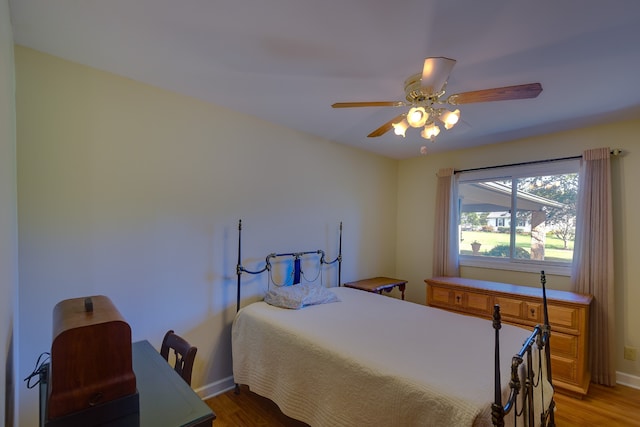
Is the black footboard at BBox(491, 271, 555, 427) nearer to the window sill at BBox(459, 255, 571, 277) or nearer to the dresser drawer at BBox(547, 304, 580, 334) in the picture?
the dresser drawer at BBox(547, 304, 580, 334)

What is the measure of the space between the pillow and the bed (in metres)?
0.05

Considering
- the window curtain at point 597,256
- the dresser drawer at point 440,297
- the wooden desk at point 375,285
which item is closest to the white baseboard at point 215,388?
the wooden desk at point 375,285

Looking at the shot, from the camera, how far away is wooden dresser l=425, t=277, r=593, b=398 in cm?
254

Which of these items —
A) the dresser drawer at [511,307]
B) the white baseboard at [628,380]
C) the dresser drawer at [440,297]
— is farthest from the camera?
the dresser drawer at [440,297]

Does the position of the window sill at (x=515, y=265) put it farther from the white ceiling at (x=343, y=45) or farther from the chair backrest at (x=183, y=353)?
the chair backrest at (x=183, y=353)

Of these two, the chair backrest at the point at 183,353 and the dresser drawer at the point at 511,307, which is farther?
→ the dresser drawer at the point at 511,307

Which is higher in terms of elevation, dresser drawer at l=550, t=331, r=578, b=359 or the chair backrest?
the chair backrest

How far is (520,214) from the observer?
3.42 m

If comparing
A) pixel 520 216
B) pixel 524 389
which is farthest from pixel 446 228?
pixel 524 389

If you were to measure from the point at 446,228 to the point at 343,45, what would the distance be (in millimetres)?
2840

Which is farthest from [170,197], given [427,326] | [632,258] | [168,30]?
[632,258]

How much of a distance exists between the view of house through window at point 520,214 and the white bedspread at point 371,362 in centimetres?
157

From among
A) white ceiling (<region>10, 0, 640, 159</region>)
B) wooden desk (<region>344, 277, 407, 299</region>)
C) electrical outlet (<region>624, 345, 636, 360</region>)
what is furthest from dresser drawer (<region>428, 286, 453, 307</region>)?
white ceiling (<region>10, 0, 640, 159</region>)

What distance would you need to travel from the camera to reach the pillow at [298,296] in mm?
2551
